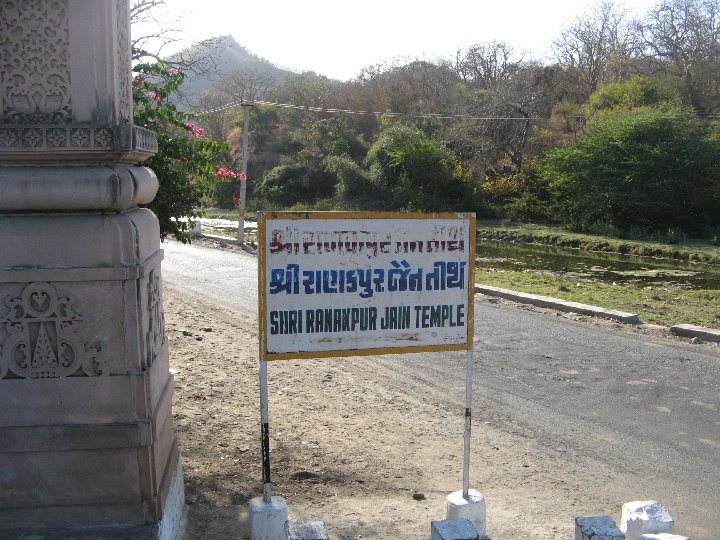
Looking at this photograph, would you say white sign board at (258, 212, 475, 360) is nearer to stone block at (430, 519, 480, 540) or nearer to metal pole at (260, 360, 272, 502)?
metal pole at (260, 360, 272, 502)

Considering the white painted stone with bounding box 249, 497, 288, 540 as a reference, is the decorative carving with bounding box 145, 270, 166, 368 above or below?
above

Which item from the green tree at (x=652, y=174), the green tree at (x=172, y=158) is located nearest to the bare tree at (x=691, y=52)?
the green tree at (x=652, y=174)

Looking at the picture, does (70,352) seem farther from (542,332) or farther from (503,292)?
(503,292)

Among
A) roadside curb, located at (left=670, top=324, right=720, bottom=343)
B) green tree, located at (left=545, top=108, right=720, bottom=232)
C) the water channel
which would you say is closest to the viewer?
roadside curb, located at (left=670, top=324, right=720, bottom=343)

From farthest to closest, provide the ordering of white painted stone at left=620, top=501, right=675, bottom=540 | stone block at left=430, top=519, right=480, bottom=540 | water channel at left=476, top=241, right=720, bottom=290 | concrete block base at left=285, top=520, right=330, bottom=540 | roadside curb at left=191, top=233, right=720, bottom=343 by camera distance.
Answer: water channel at left=476, top=241, right=720, bottom=290
roadside curb at left=191, top=233, right=720, bottom=343
white painted stone at left=620, top=501, right=675, bottom=540
stone block at left=430, top=519, right=480, bottom=540
concrete block base at left=285, top=520, right=330, bottom=540

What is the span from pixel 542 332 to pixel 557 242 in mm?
18724

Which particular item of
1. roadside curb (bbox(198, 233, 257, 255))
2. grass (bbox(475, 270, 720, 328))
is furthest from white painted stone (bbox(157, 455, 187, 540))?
roadside curb (bbox(198, 233, 257, 255))

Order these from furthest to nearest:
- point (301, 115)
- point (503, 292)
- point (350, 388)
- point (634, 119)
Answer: point (301, 115) → point (634, 119) → point (503, 292) → point (350, 388)

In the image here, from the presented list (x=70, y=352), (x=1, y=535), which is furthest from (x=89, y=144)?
(x=1, y=535)

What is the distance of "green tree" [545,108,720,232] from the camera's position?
1187 inches

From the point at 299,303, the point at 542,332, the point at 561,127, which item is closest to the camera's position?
the point at 299,303

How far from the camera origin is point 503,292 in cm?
1318

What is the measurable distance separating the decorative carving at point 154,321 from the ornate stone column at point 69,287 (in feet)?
0.31

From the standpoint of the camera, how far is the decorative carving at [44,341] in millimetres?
3234
